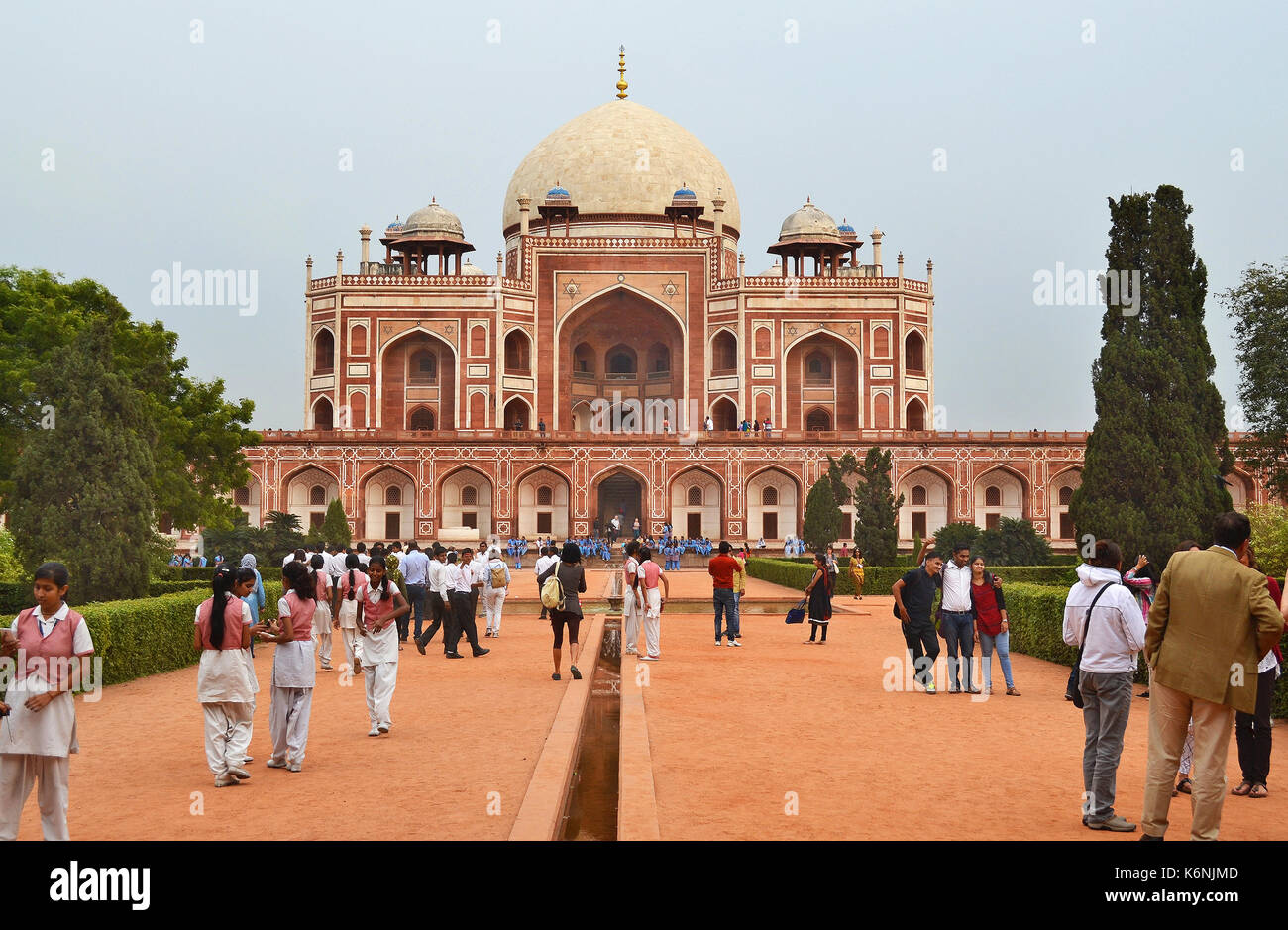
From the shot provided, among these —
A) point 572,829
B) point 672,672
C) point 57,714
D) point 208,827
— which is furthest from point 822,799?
point 672,672

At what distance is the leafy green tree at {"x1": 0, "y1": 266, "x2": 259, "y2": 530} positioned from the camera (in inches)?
800

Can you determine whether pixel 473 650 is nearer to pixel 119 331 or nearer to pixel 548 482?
pixel 119 331

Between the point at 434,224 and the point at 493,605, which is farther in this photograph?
the point at 434,224

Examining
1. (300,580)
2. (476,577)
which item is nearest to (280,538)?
(476,577)

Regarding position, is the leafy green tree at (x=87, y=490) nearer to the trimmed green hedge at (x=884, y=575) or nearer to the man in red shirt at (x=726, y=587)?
the man in red shirt at (x=726, y=587)

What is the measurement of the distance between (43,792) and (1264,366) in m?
23.9

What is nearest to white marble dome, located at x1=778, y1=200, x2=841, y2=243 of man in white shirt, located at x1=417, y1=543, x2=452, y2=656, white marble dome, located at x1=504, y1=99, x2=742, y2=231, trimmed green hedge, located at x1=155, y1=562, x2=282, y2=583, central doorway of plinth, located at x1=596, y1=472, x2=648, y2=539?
white marble dome, located at x1=504, y1=99, x2=742, y2=231

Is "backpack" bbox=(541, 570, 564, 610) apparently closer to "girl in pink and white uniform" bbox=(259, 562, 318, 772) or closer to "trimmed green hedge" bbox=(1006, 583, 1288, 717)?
"girl in pink and white uniform" bbox=(259, 562, 318, 772)

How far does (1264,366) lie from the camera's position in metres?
23.8

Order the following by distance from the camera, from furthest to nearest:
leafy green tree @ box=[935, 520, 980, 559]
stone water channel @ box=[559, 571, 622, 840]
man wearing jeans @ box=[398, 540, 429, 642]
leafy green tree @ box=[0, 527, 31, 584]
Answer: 1. leafy green tree @ box=[935, 520, 980, 559]
2. leafy green tree @ box=[0, 527, 31, 584]
3. man wearing jeans @ box=[398, 540, 429, 642]
4. stone water channel @ box=[559, 571, 622, 840]

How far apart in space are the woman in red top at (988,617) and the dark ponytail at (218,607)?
560 cm

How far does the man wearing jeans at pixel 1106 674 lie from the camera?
552cm

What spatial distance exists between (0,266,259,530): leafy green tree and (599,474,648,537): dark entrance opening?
1917 cm

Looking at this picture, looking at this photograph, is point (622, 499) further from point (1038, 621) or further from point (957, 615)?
point (957, 615)
